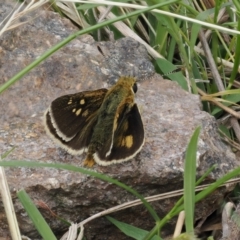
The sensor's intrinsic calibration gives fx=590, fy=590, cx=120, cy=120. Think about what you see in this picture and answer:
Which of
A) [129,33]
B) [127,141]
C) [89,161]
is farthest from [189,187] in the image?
[129,33]

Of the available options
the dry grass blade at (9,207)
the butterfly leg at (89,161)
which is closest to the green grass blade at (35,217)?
the dry grass blade at (9,207)

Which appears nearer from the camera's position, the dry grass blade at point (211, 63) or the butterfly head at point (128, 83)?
the butterfly head at point (128, 83)

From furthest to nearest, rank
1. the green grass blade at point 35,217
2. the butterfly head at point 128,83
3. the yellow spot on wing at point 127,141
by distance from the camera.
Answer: the butterfly head at point 128,83, the yellow spot on wing at point 127,141, the green grass blade at point 35,217

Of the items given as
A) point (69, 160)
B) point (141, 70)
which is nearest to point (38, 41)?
point (141, 70)

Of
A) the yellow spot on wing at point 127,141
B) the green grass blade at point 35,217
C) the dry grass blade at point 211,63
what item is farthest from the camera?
the dry grass blade at point 211,63

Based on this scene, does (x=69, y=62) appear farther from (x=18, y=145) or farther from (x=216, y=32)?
(x=216, y=32)

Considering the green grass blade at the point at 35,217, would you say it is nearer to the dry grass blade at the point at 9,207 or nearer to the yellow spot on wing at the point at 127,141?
the dry grass blade at the point at 9,207

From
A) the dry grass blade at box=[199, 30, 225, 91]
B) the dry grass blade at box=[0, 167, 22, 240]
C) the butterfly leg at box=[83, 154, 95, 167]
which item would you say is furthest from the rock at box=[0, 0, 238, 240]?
the dry grass blade at box=[199, 30, 225, 91]
